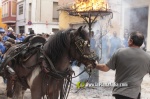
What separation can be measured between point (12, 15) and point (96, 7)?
32660 mm

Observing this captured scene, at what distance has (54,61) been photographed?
4.40 m

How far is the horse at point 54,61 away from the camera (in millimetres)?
4117

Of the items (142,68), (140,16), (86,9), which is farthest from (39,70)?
(140,16)

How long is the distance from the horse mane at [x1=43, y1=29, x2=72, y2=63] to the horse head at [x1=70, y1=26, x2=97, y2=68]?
0.10 metres

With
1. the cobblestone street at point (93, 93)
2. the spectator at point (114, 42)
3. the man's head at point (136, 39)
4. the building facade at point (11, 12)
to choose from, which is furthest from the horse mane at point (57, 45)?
the building facade at point (11, 12)

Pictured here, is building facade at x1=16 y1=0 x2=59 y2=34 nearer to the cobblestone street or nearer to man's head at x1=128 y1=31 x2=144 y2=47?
the cobblestone street

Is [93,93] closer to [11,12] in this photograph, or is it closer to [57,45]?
[57,45]

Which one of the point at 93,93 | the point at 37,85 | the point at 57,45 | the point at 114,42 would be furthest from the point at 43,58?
the point at 114,42

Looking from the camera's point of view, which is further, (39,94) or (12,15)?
(12,15)

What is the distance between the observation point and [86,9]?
24.7 feet

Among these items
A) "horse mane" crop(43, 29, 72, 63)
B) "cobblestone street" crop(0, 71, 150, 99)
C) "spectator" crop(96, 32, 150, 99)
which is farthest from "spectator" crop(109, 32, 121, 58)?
"spectator" crop(96, 32, 150, 99)

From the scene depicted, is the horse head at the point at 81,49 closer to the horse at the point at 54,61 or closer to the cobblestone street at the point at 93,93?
the horse at the point at 54,61

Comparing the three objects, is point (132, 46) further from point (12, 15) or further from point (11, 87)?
point (12, 15)

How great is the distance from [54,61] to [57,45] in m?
0.30
